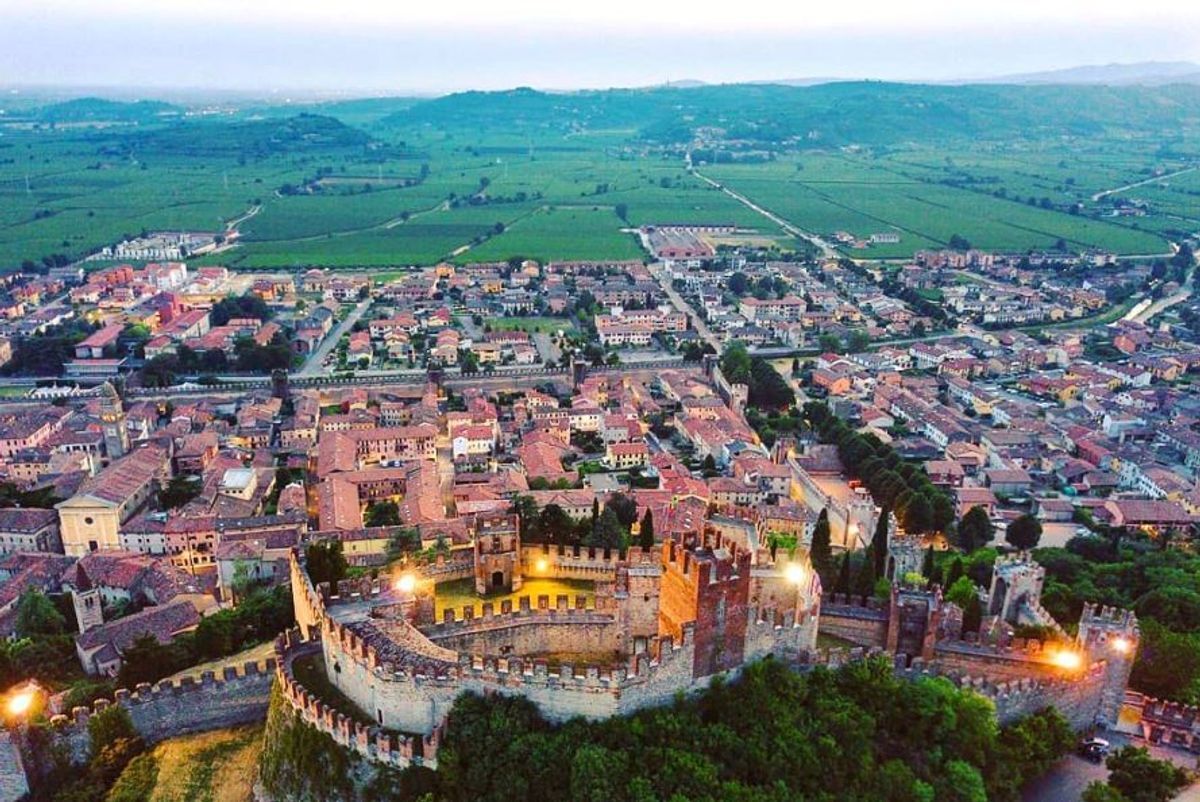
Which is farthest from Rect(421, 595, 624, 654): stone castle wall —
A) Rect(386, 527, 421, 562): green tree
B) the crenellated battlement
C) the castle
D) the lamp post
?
Rect(386, 527, 421, 562): green tree

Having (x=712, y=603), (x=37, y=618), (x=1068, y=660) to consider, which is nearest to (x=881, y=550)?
(x=1068, y=660)

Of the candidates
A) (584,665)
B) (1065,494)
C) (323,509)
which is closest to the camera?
(584,665)

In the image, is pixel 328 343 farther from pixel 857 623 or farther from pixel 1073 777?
pixel 1073 777

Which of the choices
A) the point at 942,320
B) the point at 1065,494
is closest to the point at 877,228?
the point at 942,320

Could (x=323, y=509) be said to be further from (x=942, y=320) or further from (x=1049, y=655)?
(x=942, y=320)

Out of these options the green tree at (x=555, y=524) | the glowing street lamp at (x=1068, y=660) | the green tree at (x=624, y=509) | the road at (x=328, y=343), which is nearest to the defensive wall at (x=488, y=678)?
the glowing street lamp at (x=1068, y=660)

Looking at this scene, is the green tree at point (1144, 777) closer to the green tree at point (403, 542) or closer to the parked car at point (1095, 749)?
the parked car at point (1095, 749)
